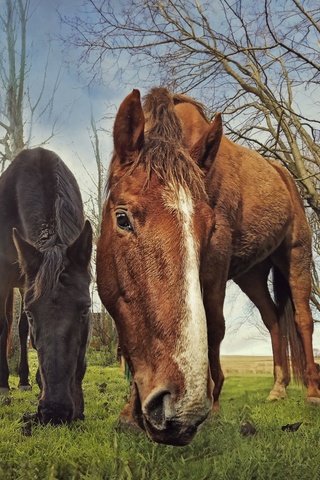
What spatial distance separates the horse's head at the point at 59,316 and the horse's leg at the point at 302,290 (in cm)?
263

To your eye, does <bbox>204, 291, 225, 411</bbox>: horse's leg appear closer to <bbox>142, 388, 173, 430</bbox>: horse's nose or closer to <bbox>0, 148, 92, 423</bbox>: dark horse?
<bbox>0, 148, 92, 423</bbox>: dark horse

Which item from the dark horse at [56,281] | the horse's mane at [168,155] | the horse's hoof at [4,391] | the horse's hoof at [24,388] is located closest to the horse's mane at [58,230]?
the dark horse at [56,281]

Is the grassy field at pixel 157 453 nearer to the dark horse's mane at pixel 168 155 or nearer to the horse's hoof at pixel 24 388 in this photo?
the dark horse's mane at pixel 168 155

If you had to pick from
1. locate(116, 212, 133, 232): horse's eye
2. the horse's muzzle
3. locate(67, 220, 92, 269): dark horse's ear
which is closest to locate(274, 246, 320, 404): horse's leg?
locate(67, 220, 92, 269): dark horse's ear

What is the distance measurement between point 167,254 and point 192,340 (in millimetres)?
430

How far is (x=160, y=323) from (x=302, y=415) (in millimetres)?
3394

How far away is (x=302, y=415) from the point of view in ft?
16.9

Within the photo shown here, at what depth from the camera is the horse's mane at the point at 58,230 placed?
4340 millimetres

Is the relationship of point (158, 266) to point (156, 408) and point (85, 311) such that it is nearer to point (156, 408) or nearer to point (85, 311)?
point (156, 408)

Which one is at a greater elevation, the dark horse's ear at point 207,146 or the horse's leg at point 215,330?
the dark horse's ear at point 207,146

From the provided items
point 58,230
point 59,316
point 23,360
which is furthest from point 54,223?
point 23,360

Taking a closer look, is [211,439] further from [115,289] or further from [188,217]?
[188,217]

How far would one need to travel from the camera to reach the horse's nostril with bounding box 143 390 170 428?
2.08 m

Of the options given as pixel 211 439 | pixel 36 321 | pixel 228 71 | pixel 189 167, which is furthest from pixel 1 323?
pixel 228 71
